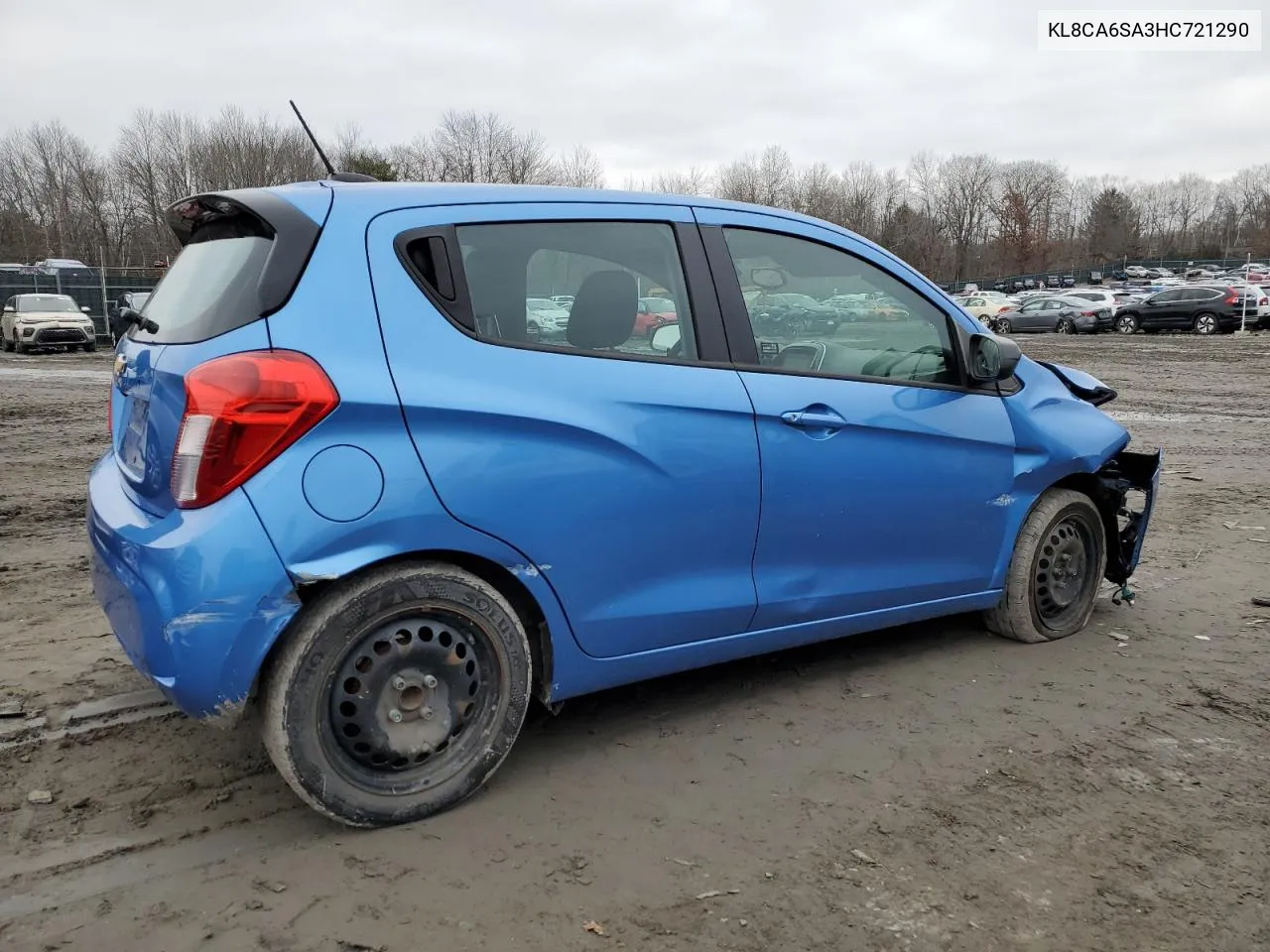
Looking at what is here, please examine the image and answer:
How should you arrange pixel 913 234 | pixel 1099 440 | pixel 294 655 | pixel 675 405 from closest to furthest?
1. pixel 294 655
2. pixel 675 405
3. pixel 1099 440
4. pixel 913 234

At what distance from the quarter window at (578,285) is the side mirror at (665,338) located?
0.05 ft

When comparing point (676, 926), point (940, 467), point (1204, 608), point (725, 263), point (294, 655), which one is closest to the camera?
point (676, 926)

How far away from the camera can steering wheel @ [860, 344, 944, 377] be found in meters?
3.71

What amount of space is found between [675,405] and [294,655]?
1.32 meters

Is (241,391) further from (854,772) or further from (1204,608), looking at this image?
(1204,608)

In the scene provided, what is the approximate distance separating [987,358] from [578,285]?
177 centimetres

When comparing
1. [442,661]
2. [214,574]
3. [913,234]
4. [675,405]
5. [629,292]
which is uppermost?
[913,234]

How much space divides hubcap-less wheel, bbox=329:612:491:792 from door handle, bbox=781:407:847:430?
1.27 meters

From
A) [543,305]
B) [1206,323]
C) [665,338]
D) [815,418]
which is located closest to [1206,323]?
[1206,323]

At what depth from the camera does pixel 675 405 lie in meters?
3.08

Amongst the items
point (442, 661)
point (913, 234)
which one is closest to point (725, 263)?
point (442, 661)

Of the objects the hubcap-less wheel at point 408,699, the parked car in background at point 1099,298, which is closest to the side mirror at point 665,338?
the hubcap-less wheel at point 408,699

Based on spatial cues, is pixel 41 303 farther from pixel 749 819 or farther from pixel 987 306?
pixel 987 306

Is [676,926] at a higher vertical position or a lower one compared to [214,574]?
lower
